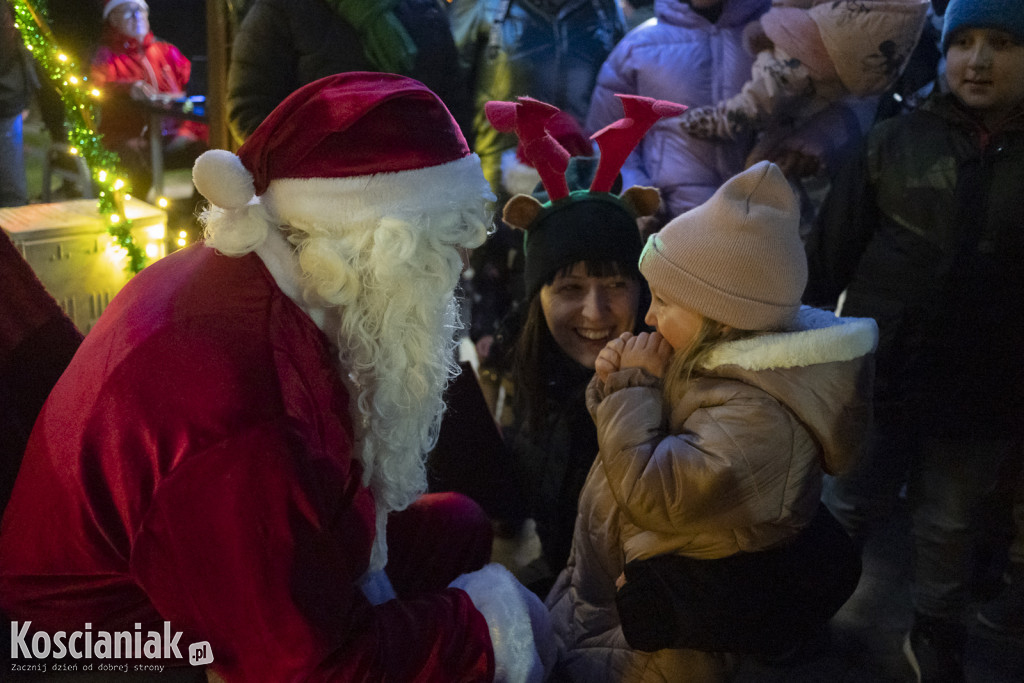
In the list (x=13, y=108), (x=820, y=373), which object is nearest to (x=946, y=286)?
(x=820, y=373)

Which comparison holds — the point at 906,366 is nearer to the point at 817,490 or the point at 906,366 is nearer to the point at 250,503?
the point at 817,490

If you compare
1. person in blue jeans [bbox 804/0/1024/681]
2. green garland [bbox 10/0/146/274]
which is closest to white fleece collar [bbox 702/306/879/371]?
person in blue jeans [bbox 804/0/1024/681]

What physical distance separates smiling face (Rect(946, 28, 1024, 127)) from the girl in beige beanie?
2.91 ft

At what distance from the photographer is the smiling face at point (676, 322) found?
5.43ft

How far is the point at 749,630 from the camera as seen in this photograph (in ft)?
5.39

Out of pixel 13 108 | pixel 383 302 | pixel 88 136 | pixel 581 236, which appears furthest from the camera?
pixel 13 108

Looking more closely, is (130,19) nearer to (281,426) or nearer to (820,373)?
(281,426)

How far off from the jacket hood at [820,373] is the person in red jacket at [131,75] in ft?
10.9

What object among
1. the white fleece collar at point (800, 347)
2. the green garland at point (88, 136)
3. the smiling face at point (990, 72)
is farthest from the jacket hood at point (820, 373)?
the green garland at point (88, 136)

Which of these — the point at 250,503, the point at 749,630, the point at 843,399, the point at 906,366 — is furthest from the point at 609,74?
the point at 250,503

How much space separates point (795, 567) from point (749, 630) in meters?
0.16

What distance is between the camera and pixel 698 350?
1.64 metres

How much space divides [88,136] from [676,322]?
222 cm

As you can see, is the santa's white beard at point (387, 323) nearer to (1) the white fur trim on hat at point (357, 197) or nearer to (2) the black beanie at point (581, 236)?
(1) the white fur trim on hat at point (357, 197)
